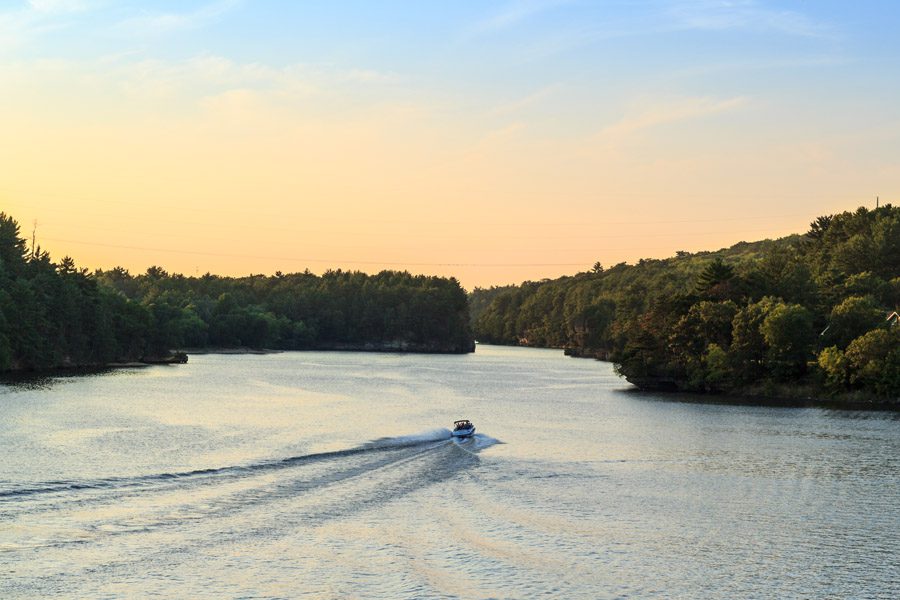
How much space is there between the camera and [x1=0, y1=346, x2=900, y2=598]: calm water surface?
27344 mm

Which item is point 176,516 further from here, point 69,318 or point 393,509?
point 69,318

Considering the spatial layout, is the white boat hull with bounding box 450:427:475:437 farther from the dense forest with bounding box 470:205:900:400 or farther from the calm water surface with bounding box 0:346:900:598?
the dense forest with bounding box 470:205:900:400

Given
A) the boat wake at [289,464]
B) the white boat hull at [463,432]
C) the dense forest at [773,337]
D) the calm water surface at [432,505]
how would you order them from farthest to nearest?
the dense forest at [773,337]
the white boat hull at [463,432]
the boat wake at [289,464]
the calm water surface at [432,505]

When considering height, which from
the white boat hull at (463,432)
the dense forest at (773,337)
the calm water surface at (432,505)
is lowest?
the calm water surface at (432,505)

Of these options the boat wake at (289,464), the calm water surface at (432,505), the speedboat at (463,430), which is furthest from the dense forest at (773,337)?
the speedboat at (463,430)

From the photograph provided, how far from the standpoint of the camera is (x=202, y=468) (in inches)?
1693

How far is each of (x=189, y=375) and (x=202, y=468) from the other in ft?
272

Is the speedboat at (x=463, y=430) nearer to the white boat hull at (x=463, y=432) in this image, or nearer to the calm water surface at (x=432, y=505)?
the white boat hull at (x=463, y=432)

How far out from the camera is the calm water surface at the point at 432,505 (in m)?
27.3

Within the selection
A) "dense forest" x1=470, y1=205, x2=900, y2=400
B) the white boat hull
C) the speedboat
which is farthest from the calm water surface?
"dense forest" x1=470, y1=205, x2=900, y2=400

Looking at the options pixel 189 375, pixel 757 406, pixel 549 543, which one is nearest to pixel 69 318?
pixel 189 375

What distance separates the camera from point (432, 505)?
37.3 metres

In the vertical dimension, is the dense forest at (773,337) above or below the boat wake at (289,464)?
above

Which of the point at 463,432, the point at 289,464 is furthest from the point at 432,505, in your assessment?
the point at 463,432
